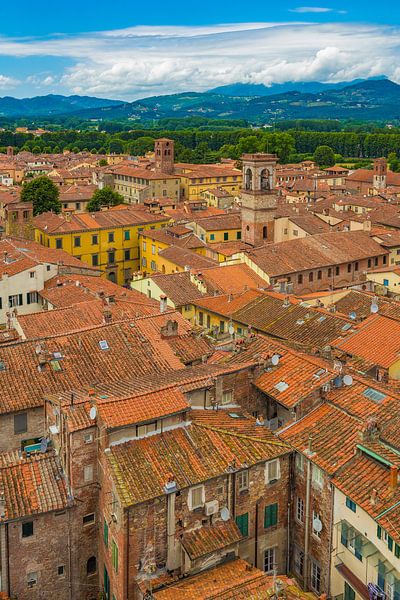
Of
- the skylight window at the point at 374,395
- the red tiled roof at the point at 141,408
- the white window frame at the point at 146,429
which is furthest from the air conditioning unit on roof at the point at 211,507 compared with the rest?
the skylight window at the point at 374,395

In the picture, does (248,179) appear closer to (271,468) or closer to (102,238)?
(102,238)

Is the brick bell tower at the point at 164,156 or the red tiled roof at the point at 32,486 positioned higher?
the brick bell tower at the point at 164,156

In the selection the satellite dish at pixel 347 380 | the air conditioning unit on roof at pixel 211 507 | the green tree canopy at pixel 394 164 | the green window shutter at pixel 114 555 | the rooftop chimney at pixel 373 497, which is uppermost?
the green tree canopy at pixel 394 164

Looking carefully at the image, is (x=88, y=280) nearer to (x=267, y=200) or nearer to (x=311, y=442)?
(x=267, y=200)

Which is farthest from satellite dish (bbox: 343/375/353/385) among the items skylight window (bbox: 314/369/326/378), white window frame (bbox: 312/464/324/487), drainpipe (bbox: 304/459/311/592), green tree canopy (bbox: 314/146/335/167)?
green tree canopy (bbox: 314/146/335/167)

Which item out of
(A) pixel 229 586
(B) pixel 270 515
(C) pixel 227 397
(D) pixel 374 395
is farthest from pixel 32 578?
(D) pixel 374 395

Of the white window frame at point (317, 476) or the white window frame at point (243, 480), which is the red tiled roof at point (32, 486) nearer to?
the white window frame at point (243, 480)

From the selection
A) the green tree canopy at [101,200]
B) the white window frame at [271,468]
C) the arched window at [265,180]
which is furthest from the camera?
the green tree canopy at [101,200]

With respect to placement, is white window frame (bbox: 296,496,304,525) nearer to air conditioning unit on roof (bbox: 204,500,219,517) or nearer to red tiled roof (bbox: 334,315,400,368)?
air conditioning unit on roof (bbox: 204,500,219,517)
